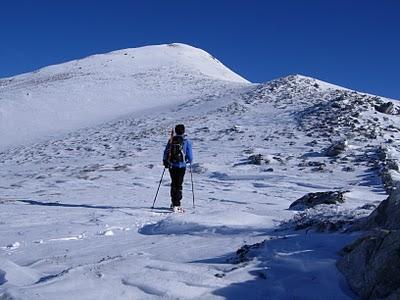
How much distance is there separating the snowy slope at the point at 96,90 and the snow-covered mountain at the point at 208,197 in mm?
1124

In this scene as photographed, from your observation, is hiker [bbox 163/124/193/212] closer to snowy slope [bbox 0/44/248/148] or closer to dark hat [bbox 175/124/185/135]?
dark hat [bbox 175/124/185/135]

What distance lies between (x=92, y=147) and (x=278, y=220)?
17.7 m

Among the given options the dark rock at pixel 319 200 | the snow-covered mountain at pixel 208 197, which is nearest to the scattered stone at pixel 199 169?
the snow-covered mountain at pixel 208 197

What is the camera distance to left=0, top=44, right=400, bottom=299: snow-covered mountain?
509 cm

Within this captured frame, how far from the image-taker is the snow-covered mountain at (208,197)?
200 inches

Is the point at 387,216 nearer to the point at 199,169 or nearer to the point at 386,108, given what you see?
the point at 199,169

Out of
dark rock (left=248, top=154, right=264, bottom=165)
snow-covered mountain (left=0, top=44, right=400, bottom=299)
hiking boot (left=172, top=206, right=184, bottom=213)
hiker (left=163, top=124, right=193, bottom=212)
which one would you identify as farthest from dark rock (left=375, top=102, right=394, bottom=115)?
hiking boot (left=172, top=206, right=184, bottom=213)

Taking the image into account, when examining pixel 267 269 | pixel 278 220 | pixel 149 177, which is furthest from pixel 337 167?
pixel 267 269

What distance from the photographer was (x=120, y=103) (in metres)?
41.6

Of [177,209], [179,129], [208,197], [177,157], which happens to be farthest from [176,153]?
[208,197]

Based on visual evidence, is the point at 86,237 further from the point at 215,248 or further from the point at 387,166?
the point at 387,166

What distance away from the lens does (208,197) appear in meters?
12.9

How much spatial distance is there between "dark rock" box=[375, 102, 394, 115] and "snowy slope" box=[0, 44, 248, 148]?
16067 millimetres

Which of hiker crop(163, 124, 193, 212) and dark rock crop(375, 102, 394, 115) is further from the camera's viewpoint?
dark rock crop(375, 102, 394, 115)
